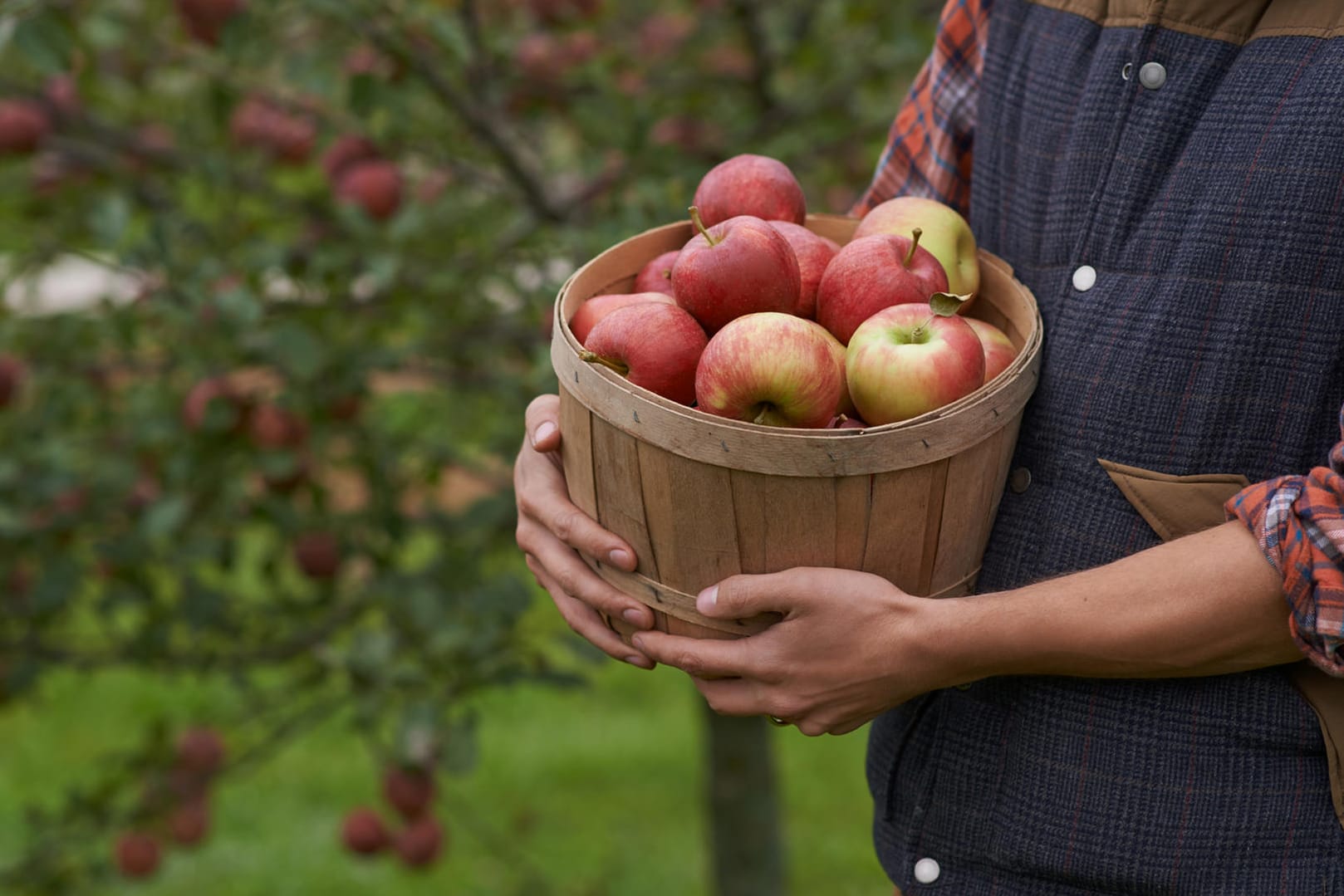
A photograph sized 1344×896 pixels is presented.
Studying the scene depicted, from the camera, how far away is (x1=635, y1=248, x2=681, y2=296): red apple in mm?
1368

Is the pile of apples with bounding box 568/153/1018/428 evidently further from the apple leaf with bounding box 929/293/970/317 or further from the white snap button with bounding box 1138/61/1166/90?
the white snap button with bounding box 1138/61/1166/90

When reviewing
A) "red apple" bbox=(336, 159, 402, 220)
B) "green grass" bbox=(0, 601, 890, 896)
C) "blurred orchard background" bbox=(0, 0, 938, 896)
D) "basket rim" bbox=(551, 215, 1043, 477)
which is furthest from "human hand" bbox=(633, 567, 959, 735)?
"green grass" bbox=(0, 601, 890, 896)

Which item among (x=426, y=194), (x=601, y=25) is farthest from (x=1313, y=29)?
(x=601, y=25)

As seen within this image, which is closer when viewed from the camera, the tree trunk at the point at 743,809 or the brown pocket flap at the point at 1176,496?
A: the brown pocket flap at the point at 1176,496

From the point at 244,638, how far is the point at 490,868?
134 cm

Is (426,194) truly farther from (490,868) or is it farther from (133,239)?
(490,868)

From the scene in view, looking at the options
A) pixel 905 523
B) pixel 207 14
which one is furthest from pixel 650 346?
pixel 207 14

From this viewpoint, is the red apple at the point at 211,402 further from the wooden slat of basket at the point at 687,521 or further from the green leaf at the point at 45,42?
the wooden slat of basket at the point at 687,521

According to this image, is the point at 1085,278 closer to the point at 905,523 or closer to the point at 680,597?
the point at 905,523

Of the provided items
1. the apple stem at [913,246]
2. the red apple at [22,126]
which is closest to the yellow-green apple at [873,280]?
the apple stem at [913,246]

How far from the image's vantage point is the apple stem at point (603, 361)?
3.89ft

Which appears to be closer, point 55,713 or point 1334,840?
point 1334,840

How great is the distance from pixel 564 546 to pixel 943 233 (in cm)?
49

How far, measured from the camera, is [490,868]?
3.51 metres
